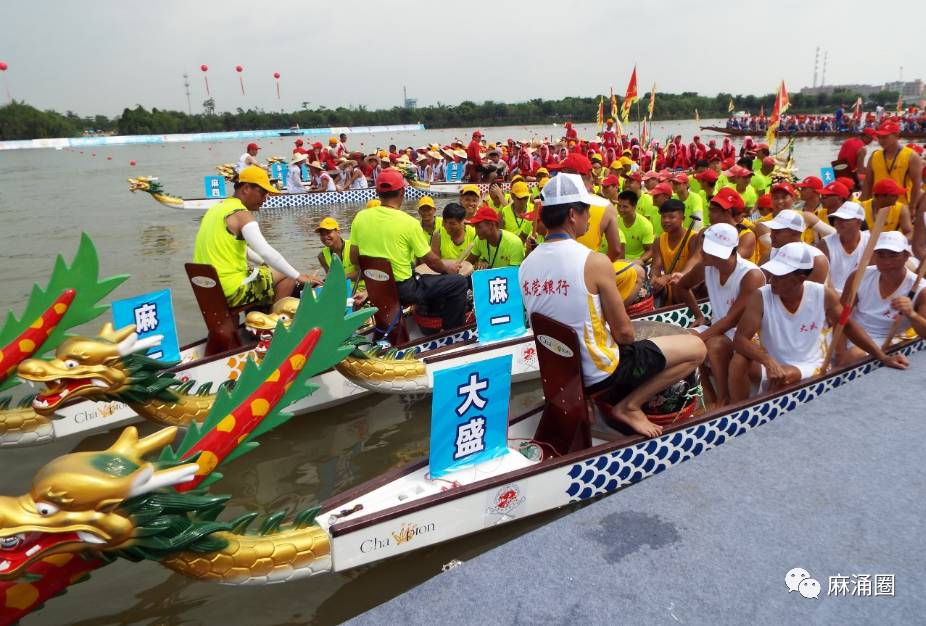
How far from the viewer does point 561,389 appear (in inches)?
140

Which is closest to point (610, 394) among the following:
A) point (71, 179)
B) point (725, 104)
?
point (71, 179)

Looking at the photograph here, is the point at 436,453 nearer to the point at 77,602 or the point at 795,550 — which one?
the point at 795,550

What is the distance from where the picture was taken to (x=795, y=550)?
2.33 metres

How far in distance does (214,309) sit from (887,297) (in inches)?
218

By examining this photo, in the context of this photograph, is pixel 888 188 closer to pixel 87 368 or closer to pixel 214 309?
pixel 214 309

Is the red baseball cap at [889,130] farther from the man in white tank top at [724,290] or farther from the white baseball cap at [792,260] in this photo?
the white baseball cap at [792,260]

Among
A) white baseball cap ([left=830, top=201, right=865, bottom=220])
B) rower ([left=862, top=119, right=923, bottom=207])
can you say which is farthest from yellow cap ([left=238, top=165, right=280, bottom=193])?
rower ([left=862, top=119, right=923, bottom=207])

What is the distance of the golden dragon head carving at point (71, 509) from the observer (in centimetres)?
212

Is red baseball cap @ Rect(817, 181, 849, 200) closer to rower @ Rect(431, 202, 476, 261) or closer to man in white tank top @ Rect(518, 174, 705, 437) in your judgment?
rower @ Rect(431, 202, 476, 261)

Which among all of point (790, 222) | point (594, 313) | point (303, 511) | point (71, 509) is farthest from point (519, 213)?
point (71, 509)

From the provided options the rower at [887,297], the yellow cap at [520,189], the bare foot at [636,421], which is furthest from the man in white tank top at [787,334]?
the yellow cap at [520,189]

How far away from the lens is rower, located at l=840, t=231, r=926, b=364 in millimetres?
4375

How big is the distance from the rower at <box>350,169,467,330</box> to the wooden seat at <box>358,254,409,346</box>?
70 millimetres

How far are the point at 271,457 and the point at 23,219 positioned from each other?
1883 cm
